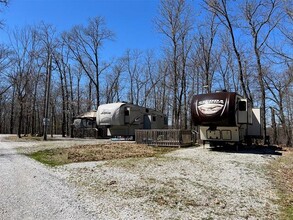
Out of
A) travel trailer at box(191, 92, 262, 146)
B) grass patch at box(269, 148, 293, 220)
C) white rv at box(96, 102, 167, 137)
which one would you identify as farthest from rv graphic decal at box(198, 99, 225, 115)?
white rv at box(96, 102, 167, 137)

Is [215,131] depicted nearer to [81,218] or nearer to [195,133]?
[195,133]

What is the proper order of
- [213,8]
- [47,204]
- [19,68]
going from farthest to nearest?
[19,68] → [213,8] → [47,204]

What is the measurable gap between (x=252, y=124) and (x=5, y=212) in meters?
16.2

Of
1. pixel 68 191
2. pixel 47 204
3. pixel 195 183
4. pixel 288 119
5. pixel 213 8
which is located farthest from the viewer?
pixel 288 119

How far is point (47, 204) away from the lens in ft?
19.3

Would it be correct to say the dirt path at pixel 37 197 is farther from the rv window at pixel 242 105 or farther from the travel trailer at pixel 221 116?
the rv window at pixel 242 105

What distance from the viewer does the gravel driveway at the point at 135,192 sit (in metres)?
5.56

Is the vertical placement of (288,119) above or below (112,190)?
above

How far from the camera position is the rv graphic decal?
49.6 ft

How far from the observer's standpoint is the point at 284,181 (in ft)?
28.8

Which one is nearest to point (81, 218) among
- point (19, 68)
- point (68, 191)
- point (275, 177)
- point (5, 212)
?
point (5, 212)

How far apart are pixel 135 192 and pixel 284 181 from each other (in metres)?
4.85

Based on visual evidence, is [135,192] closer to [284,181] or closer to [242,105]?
[284,181]

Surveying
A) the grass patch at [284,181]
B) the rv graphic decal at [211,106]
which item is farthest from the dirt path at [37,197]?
the rv graphic decal at [211,106]
